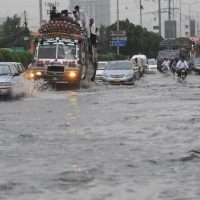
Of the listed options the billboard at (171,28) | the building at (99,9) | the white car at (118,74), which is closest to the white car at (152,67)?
the white car at (118,74)

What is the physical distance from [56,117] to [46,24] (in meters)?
15.4

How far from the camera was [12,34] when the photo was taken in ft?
310

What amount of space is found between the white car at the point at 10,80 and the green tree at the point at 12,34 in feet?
216

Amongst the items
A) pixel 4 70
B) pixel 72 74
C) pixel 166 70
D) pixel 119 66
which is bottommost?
pixel 166 70

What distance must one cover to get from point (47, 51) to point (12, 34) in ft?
214

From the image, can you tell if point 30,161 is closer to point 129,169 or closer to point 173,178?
point 129,169

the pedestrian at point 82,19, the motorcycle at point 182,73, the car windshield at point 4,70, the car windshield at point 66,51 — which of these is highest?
the pedestrian at point 82,19

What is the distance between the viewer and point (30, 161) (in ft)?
32.7

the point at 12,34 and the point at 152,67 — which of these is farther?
the point at 12,34

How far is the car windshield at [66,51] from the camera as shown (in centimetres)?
3044

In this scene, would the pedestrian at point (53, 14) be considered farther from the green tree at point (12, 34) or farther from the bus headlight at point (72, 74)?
the green tree at point (12, 34)

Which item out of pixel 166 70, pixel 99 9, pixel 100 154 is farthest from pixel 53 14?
pixel 99 9

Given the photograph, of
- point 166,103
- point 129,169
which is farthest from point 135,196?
point 166,103

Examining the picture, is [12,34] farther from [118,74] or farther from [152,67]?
[118,74]
